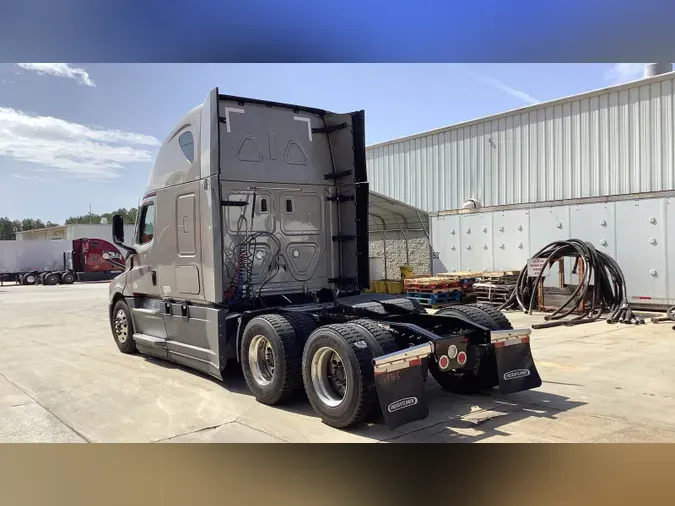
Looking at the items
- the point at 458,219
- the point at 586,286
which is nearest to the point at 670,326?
→ the point at 586,286

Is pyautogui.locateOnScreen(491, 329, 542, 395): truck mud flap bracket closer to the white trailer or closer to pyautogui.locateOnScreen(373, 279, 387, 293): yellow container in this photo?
pyautogui.locateOnScreen(373, 279, 387, 293): yellow container

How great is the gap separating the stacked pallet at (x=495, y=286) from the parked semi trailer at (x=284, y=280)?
8639 mm

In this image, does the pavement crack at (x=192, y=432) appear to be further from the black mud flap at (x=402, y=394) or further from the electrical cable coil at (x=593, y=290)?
the electrical cable coil at (x=593, y=290)

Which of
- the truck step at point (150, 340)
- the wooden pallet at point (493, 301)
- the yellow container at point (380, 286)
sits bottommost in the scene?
the wooden pallet at point (493, 301)

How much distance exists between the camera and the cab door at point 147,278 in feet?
28.2

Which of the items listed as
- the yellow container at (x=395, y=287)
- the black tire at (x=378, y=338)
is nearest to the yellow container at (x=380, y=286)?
the yellow container at (x=395, y=287)

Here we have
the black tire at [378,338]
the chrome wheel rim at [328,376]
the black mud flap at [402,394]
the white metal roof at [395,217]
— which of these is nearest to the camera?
the black mud flap at [402,394]

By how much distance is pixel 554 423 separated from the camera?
5.45 meters

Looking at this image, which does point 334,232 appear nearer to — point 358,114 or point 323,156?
point 323,156

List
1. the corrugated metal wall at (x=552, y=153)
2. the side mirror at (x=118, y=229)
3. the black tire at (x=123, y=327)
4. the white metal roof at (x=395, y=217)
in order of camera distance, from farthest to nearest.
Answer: the white metal roof at (x=395, y=217) → the corrugated metal wall at (x=552, y=153) → the black tire at (x=123, y=327) → the side mirror at (x=118, y=229)

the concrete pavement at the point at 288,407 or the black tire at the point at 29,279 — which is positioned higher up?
the black tire at the point at 29,279

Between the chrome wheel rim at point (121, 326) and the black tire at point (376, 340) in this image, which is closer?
the black tire at point (376, 340)

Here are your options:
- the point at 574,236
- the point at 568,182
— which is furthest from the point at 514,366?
the point at 568,182

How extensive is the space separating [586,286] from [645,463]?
31.1ft
